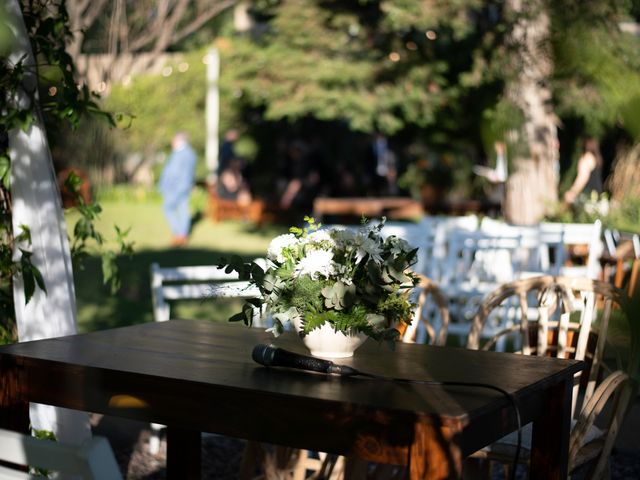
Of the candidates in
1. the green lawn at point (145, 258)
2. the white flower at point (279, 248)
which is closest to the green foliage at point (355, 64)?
the green lawn at point (145, 258)

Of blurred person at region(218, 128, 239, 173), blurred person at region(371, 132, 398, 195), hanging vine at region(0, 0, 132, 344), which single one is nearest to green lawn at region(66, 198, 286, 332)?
hanging vine at region(0, 0, 132, 344)

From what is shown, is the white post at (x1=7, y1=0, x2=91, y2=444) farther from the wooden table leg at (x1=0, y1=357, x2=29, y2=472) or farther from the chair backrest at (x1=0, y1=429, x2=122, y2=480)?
the chair backrest at (x1=0, y1=429, x2=122, y2=480)

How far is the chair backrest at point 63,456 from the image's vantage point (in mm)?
1409

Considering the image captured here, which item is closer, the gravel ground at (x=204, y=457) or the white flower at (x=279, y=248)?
the white flower at (x=279, y=248)

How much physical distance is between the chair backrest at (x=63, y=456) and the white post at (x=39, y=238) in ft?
7.03

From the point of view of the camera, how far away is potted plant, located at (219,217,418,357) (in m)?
2.72

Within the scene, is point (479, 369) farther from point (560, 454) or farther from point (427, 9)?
point (427, 9)

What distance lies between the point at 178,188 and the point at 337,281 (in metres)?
11.8

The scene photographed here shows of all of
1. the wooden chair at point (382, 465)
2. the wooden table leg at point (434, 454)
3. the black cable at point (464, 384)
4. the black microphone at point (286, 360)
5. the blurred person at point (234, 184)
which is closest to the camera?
the wooden table leg at point (434, 454)

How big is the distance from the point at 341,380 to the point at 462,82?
9228 millimetres

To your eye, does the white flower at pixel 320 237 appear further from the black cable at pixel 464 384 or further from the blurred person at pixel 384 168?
the blurred person at pixel 384 168

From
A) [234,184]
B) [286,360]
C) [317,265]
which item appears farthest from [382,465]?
[234,184]

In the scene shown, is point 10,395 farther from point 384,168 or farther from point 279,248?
point 384,168

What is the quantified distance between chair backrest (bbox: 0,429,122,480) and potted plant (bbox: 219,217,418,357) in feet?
3.93
